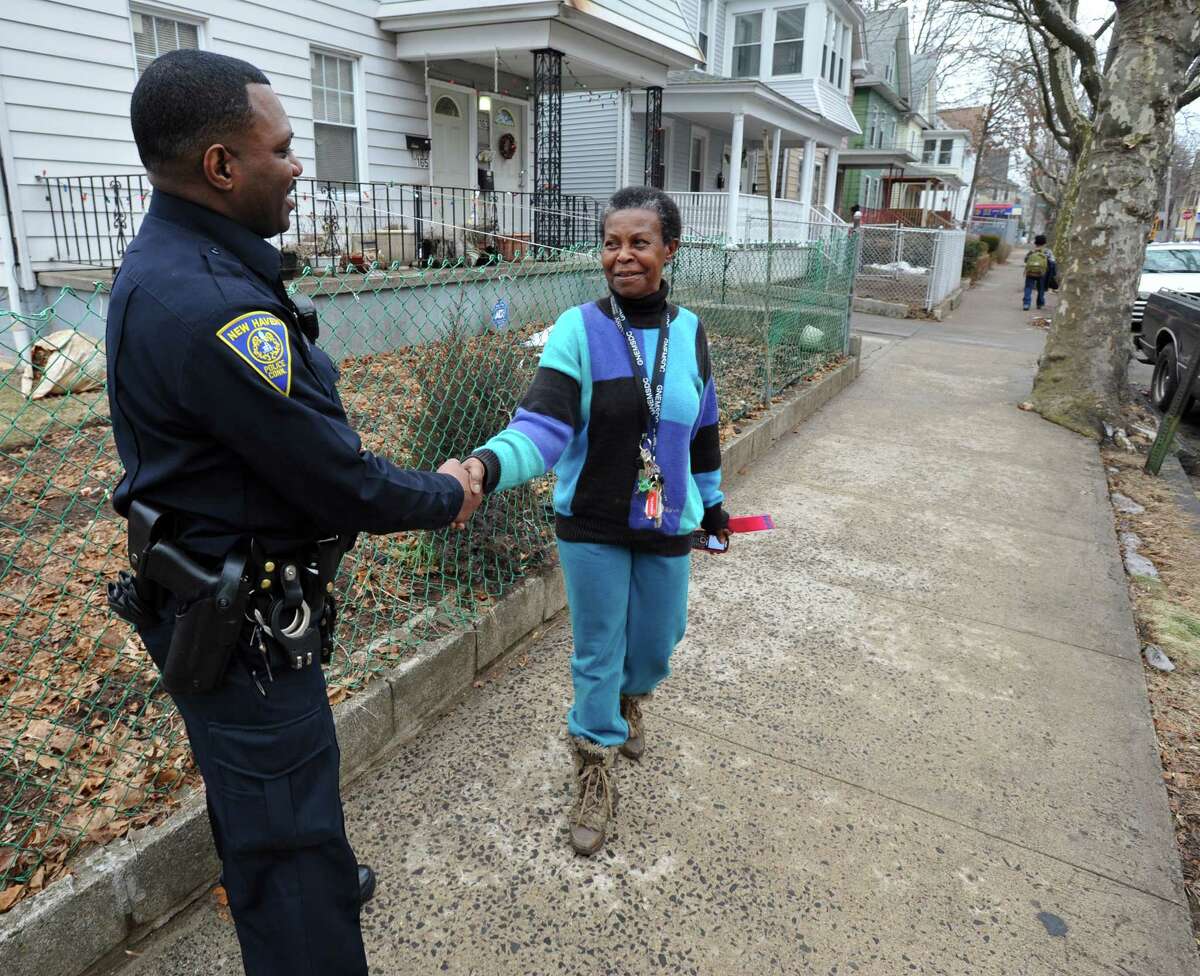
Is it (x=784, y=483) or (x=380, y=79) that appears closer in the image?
(x=784, y=483)

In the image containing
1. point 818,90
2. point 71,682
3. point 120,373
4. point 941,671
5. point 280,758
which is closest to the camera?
point 120,373

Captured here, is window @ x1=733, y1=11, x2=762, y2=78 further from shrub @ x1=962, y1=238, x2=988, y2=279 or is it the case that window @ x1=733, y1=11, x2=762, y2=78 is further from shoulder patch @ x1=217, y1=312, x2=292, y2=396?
shoulder patch @ x1=217, y1=312, x2=292, y2=396

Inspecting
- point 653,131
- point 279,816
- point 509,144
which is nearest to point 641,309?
point 279,816

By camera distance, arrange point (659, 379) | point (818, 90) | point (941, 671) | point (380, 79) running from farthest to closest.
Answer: point (818, 90) < point (380, 79) < point (941, 671) < point (659, 379)

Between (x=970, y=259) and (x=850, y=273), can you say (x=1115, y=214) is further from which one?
(x=970, y=259)

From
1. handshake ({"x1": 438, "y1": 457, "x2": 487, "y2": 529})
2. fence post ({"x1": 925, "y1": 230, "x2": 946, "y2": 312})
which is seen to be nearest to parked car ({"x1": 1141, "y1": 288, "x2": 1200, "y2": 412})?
fence post ({"x1": 925, "y1": 230, "x2": 946, "y2": 312})

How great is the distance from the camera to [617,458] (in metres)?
2.43

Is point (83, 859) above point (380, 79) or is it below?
below

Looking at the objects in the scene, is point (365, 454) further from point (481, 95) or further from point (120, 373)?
point (481, 95)

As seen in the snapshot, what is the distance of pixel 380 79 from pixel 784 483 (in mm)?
8346

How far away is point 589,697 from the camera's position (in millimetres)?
2557

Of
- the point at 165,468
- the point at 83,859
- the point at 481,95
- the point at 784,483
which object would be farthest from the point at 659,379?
the point at 481,95

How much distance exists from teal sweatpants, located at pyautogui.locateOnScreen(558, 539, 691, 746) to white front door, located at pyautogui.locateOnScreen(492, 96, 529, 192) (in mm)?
11789

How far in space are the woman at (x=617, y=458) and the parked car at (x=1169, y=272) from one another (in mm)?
16025
